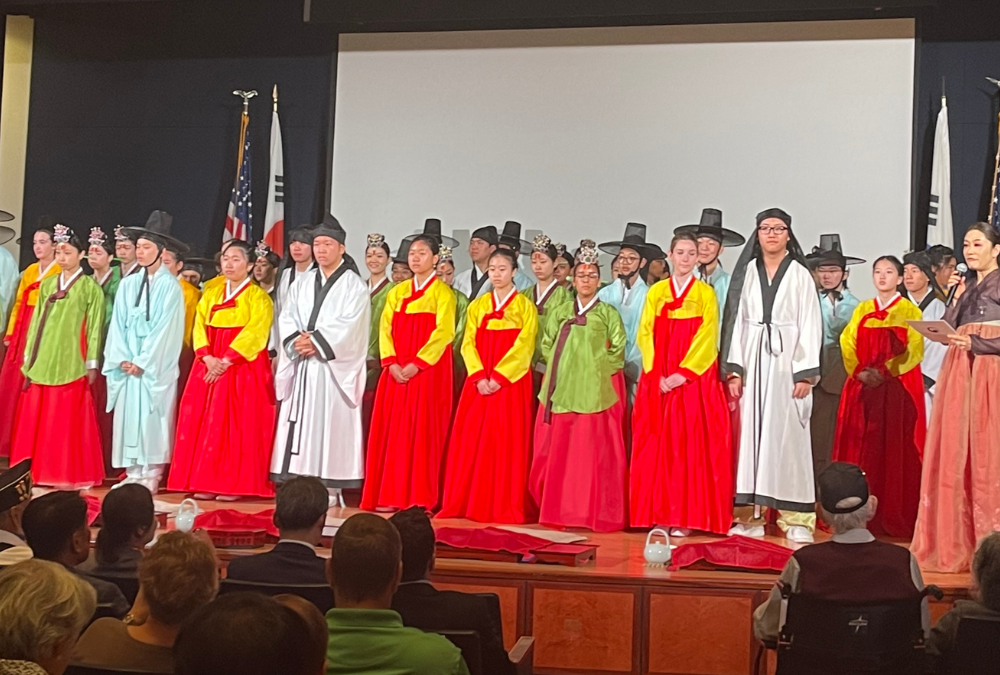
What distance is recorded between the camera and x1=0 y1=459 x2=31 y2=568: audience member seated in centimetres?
328

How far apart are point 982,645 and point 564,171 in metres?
6.47

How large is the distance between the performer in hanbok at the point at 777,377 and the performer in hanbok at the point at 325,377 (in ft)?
7.70

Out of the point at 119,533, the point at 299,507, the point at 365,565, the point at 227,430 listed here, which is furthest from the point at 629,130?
the point at 365,565

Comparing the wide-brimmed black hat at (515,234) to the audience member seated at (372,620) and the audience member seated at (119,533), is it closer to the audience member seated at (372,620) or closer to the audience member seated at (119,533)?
the audience member seated at (119,533)

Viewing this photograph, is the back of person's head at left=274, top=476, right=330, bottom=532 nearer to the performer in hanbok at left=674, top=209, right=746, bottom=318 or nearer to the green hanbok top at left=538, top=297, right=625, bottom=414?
the green hanbok top at left=538, top=297, right=625, bottom=414

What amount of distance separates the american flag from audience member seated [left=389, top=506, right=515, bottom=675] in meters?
6.82

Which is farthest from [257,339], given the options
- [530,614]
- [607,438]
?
[530,614]

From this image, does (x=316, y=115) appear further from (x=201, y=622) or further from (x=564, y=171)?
(x=201, y=622)

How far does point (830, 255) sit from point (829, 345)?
59cm

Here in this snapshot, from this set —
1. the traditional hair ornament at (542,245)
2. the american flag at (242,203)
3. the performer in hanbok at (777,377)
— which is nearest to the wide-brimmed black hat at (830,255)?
the performer in hanbok at (777,377)

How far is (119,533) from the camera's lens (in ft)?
10.6

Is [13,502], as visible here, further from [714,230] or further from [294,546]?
[714,230]

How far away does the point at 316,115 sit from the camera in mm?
9555

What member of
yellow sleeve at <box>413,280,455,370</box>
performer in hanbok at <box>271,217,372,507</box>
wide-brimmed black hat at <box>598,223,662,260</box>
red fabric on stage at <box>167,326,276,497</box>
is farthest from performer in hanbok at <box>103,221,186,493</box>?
wide-brimmed black hat at <box>598,223,662,260</box>
